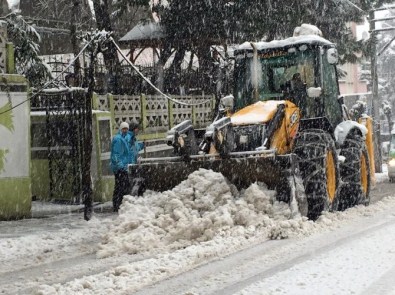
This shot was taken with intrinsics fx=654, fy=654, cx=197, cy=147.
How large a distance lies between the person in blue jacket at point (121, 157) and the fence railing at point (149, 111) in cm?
231

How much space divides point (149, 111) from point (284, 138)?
7336 mm

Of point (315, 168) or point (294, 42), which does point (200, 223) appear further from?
point (294, 42)

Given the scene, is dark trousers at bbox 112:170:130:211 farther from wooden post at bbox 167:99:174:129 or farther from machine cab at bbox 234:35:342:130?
wooden post at bbox 167:99:174:129

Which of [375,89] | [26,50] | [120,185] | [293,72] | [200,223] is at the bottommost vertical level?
[200,223]

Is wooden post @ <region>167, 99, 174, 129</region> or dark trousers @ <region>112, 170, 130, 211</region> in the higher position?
wooden post @ <region>167, 99, 174, 129</region>

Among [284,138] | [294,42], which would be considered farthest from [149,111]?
[284,138]

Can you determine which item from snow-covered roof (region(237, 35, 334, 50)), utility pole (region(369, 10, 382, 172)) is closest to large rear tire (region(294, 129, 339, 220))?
snow-covered roof (region(237, 35, 334, 50))

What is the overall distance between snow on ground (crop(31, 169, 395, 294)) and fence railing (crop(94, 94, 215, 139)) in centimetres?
607

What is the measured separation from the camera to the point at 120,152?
12078 millimetres

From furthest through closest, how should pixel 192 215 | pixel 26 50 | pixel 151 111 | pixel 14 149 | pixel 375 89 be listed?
1. pixel 375 89
2. pixel 151 111
3. pixel 26 50
4. pixel 14 149
5. pixel 192 215

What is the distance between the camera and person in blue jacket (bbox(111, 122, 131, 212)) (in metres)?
12.1

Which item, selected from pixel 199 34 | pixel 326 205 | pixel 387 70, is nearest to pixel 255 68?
pixel 326 205

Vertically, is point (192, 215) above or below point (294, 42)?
below

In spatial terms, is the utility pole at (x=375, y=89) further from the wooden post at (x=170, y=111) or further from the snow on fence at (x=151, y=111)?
the wooden post at (x=170, y=111)
